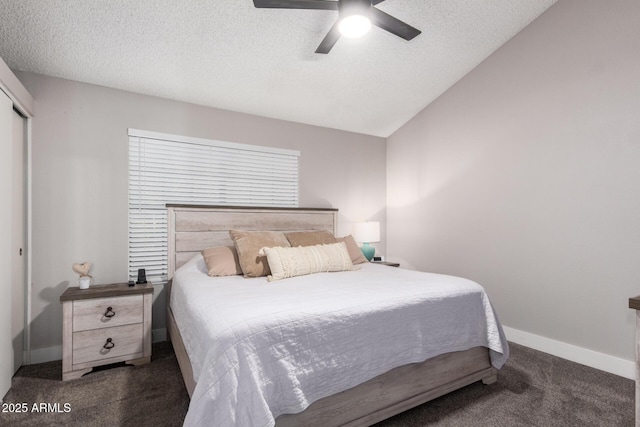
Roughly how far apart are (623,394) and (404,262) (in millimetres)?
2352

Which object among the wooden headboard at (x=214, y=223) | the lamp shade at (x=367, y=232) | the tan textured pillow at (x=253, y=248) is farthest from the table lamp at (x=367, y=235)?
the tan textured pillow at (x=253, y=248)

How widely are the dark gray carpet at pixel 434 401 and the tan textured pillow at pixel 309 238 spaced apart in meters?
1.41

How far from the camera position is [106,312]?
7.89 ft

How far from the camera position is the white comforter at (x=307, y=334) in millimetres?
1289

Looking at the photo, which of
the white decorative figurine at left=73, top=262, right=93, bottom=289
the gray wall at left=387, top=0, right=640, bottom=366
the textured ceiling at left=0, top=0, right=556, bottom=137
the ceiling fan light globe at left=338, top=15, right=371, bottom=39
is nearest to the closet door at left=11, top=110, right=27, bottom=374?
the white decorative figurine at left=73, top=262, right=93, bottom=289

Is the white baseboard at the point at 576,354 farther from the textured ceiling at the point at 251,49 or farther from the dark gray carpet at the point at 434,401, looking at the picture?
the textured ceiling at the point at 251,49

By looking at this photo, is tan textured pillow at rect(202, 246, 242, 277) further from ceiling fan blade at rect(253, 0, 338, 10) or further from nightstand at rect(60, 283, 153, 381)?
ceiling fan blade at rect(253, 0, 338, 10)

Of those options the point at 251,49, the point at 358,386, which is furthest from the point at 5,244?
the point at 358,386

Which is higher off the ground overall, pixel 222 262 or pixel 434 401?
pixel 222 262

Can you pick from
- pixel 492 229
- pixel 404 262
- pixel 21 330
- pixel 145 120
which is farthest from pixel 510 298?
pixel 21 330

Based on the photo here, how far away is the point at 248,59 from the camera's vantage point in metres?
2.75

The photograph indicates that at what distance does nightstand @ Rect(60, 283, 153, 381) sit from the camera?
2.29 m

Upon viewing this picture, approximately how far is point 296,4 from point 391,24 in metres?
0.61

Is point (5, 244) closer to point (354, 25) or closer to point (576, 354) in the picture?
point (354, 25)
